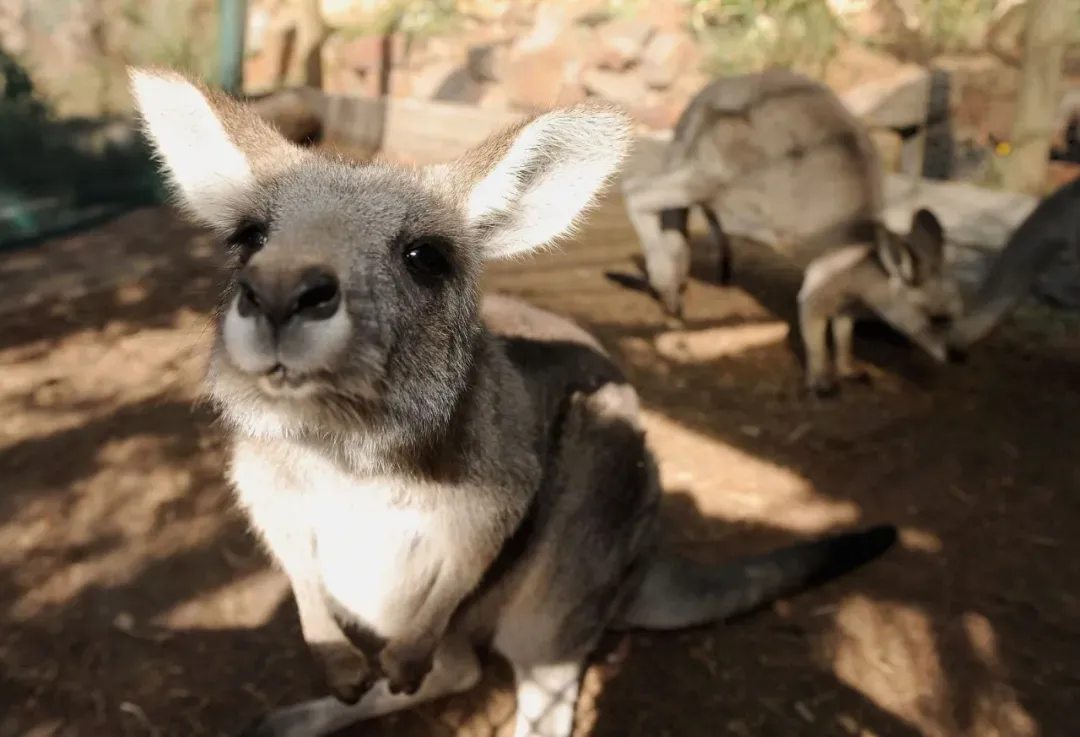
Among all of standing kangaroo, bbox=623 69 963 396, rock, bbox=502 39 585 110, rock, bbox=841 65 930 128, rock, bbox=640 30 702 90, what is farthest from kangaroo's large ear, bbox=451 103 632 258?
rock, bbox=502 39 585 110

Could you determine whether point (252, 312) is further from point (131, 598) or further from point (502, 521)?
point (131, 598)

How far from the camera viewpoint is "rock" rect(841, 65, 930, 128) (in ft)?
17.5

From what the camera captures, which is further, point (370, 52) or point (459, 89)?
point (370, 52)

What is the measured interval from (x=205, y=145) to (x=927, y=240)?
2.65 metres

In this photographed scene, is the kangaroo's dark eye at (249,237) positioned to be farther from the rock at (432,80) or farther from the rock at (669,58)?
the rock at (432,80)

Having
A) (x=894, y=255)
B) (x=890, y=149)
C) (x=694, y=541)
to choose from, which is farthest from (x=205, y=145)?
(x=890, y=149)

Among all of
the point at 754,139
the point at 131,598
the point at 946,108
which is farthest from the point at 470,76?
the point at 131,598

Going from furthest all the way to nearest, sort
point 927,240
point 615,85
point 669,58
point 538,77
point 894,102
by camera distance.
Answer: point 538,77
point 615,85
point 669,58
point 894,102
point 927,240

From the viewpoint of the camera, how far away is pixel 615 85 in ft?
22.8

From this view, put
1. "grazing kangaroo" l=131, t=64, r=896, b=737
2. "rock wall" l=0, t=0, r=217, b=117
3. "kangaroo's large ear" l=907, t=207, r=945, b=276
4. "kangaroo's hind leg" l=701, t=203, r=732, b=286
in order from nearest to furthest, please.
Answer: "grazing kangaroo" l=131, t=64, r=896, b=737
"kangaroo's large ear" l=907, t=207, r=945, b=276
"rock wall" l=0, t=0, r=217, b=117
"kangaroo's hind leg" l=701, t=203, r=732, b=286

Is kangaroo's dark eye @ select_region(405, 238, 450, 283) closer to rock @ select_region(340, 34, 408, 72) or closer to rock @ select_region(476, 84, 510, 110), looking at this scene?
rock @ select_region(476, 84, 510, 110)

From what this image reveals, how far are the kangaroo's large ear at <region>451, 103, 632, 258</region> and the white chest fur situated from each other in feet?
1.61

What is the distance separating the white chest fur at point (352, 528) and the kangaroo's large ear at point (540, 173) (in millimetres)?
490

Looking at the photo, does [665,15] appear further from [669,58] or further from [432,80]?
[432,80]
